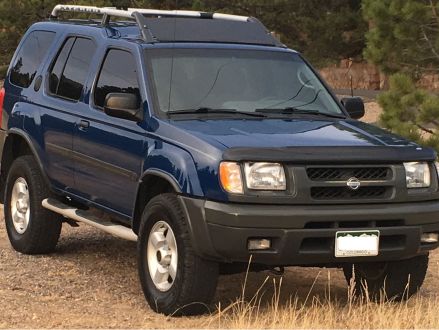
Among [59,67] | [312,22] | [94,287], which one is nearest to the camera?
[94,287]

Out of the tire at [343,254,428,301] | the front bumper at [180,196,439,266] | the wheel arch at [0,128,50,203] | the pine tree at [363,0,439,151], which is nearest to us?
the front bumper at [180,196,439,266]

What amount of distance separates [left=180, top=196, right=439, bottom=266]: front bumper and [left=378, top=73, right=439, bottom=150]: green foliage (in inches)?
314

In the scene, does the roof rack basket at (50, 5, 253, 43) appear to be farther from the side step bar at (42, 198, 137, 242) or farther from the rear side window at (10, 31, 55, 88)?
the side step bar at (42, 198, 137, 242)

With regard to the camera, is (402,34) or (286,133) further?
(402,34)

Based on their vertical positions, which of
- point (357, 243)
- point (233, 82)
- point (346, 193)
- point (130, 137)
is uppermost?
point (233, 82)

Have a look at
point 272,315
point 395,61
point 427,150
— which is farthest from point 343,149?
point 395,61

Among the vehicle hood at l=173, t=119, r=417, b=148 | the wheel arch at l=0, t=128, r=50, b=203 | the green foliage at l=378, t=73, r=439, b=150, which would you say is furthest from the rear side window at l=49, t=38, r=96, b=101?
the green foliage at l=378, t=73, r=439, b=150

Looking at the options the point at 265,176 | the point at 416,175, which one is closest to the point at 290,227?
the point at 265,176

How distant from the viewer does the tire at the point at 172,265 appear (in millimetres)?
6172

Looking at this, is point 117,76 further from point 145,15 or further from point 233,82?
point 233,82

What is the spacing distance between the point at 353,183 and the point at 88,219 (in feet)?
7.38

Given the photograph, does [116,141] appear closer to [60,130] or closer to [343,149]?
[60,130]

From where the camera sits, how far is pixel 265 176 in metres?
6.05

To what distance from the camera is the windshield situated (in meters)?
7.07
